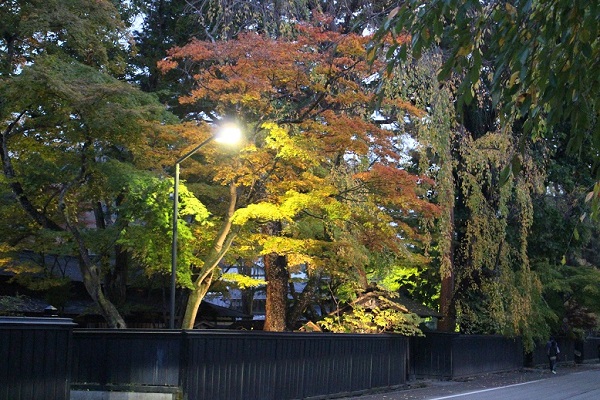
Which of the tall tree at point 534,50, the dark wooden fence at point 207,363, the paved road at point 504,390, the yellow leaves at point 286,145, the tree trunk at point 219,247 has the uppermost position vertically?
the yellow leaves at point 286,145

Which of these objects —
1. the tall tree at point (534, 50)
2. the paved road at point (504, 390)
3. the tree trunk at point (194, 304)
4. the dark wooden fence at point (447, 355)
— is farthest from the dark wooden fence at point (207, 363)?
the tall tree at point (534, 50)

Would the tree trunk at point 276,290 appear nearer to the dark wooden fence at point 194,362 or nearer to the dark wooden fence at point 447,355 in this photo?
the dark wooden fence at point 194,362

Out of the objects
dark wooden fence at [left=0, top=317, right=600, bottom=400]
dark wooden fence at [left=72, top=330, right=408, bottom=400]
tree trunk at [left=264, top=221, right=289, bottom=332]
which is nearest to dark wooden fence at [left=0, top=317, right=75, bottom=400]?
dark wooden fence at [left=0, top=317, right=600, bottom=400]

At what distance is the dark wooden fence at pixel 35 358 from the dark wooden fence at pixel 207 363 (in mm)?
4129

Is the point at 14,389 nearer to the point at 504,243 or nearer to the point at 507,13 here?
the point at 507,13

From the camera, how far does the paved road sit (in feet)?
75.0

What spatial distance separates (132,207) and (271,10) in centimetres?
782

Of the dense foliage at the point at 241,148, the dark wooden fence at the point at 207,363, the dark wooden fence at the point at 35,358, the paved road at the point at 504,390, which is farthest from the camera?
the paved road at the point at 504,390

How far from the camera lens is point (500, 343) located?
123ft

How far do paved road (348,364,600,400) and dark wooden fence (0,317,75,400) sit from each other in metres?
11.7

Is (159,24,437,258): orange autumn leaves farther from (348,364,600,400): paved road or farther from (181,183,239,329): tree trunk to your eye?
(348,364,600,400): paved road

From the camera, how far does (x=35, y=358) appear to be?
1253 centimetres

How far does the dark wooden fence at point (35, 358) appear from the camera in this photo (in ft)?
39.9

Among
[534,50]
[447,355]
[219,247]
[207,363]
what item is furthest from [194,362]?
[447,355]
